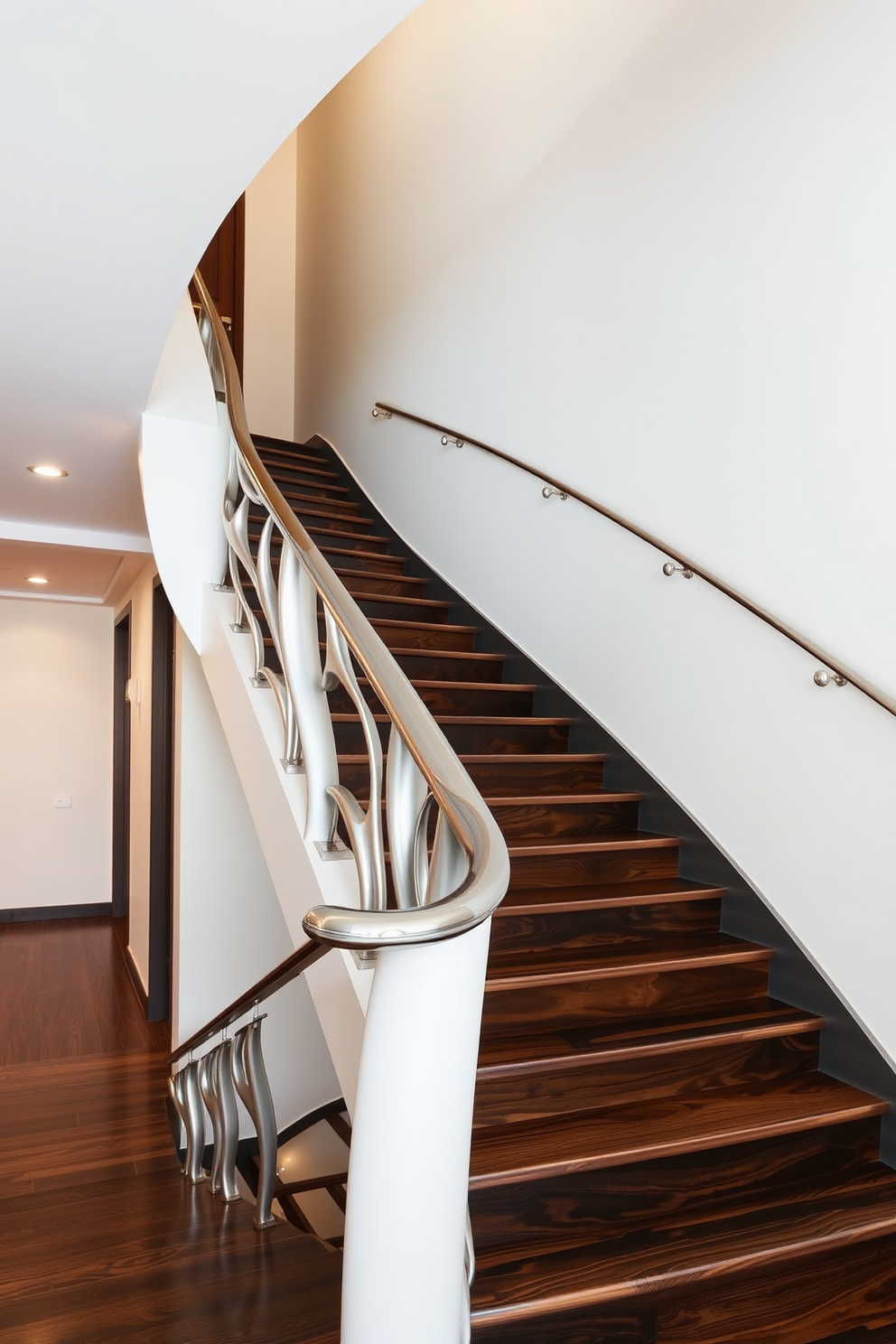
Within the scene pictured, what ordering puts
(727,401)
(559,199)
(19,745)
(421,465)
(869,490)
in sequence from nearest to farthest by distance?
1. (869,490)
2. (727,401)
3. (559,199)
4. (421,465)
5. (19,745)

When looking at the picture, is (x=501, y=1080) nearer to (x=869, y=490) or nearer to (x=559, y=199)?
(x=869, y=490)

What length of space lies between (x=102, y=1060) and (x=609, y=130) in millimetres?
4859

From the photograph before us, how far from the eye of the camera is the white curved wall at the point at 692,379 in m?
2.53

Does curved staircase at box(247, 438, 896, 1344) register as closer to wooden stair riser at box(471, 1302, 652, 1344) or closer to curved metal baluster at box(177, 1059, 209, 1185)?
wooden stair riser at box(471, 1302, 652, 1344)

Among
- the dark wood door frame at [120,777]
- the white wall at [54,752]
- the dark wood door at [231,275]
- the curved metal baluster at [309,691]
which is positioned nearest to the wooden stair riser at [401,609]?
the curved metal baluster at [309,691]

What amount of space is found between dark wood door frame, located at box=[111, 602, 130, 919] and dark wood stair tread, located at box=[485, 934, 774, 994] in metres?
5.07

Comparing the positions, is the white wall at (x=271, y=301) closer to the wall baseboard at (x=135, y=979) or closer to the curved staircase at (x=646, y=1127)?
the wall baseboard at (x=135, y=979)

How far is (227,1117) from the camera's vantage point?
9.30 ft

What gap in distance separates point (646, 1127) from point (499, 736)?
1727mm

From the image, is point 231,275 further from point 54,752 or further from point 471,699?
point 471,699

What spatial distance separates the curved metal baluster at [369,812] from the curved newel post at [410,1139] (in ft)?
2.11

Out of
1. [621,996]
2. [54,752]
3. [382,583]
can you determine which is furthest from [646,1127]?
[54,752]

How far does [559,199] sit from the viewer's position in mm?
3891

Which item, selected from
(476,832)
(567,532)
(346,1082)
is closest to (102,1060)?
(346,1082)
